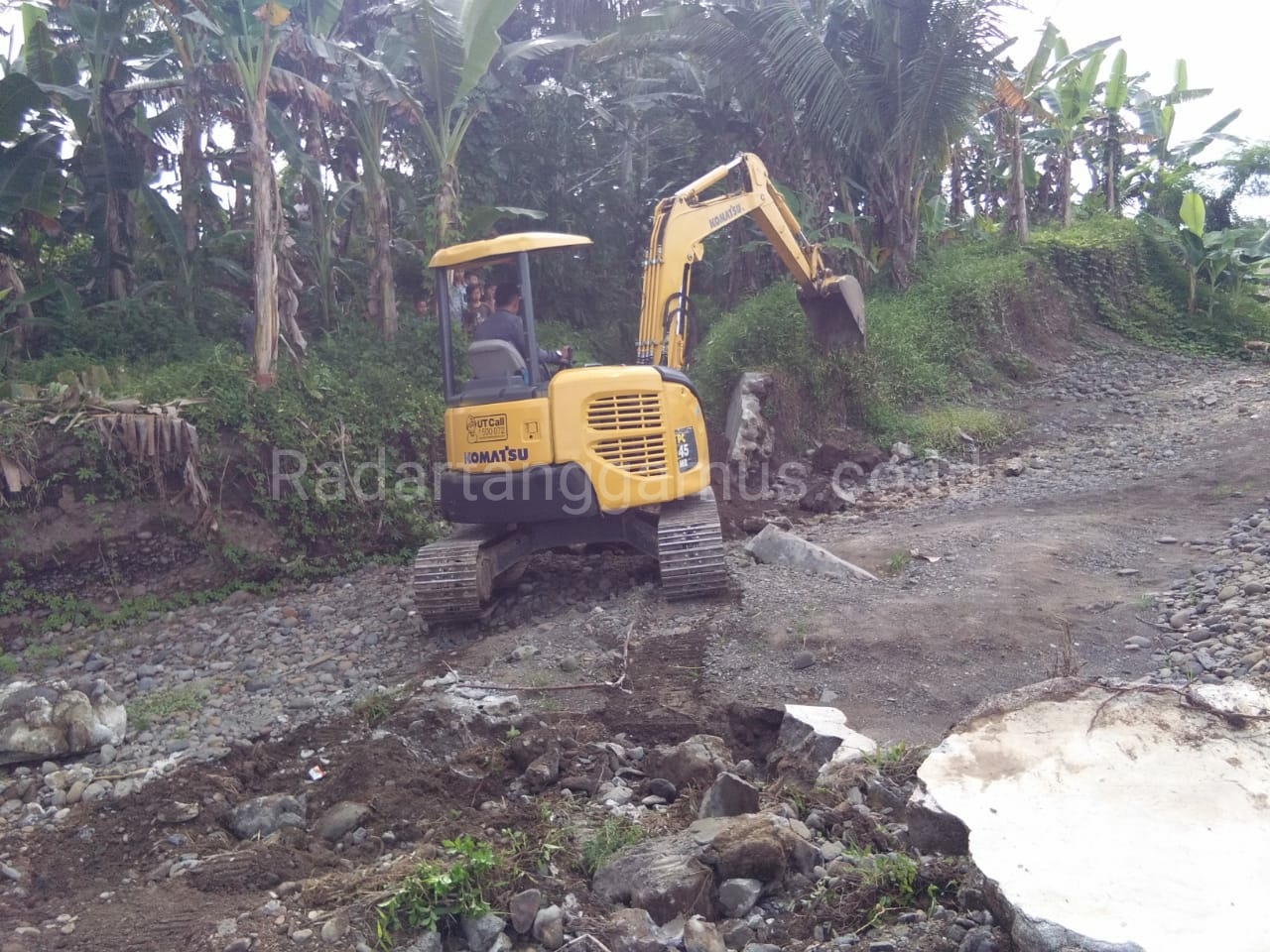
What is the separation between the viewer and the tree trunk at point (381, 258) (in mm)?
11008

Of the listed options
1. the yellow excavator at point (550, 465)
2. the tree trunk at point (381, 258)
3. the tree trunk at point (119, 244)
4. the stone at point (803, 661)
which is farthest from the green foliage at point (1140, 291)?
the tree trunk at point (119, 244)

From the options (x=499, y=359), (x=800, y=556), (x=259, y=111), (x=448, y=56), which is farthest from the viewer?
(x=448, y=56)

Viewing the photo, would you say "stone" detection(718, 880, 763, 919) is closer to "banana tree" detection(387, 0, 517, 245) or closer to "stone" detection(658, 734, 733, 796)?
"stone" detection(658, 734, 733, 796)

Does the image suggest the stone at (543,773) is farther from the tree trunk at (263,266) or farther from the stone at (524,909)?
the tree trunk at (263,266)

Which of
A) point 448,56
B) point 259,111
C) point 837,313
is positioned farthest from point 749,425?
point 259,111

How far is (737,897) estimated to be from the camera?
334 centimetres

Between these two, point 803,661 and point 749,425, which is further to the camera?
point 749,425

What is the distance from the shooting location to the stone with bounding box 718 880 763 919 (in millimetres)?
3326

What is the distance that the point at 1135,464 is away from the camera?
9.85m

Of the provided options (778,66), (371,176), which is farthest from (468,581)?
(778,66)

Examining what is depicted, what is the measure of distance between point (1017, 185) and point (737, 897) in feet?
45.8

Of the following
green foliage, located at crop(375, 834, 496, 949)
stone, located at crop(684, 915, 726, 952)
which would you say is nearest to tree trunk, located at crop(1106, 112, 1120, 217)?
stone, located at crop(684, 915, 726, 952)

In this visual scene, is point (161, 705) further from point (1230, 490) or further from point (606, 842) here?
point (1230, 490)

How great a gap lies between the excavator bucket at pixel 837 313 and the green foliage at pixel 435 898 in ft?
27.1
